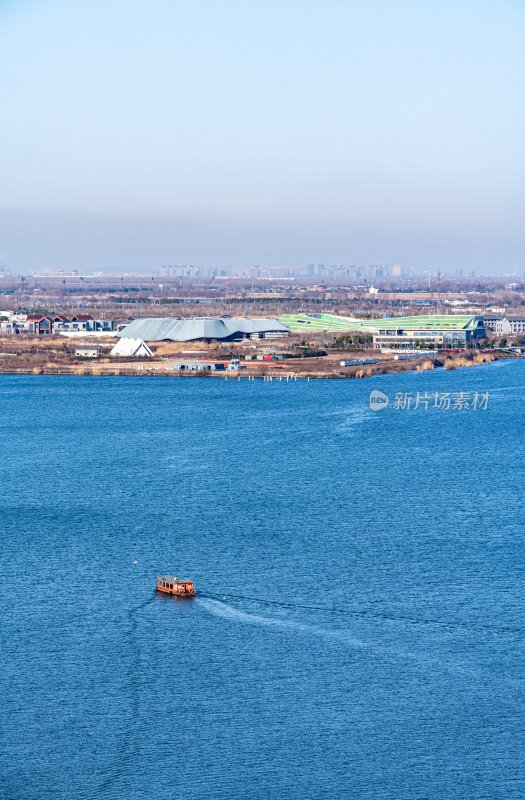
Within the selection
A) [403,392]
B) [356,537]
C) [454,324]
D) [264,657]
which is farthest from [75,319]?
[264,657]

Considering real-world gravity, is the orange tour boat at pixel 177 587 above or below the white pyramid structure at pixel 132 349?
below

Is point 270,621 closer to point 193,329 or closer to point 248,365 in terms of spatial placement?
point 248,365

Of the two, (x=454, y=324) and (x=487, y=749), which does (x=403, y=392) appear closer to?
(x=454, y=324)

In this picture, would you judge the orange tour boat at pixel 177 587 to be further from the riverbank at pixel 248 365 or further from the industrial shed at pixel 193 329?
the industrial shed at pixel 193 329

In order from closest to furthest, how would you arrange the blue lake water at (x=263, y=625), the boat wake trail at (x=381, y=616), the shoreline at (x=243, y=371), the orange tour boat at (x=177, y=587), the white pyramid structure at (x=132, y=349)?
1. the blue lake water at (x=263, y=625)
2. the boat wake trail at (x=381, y=616)
3. the orange tour boat at (x=177, y=587)
4. the shoreline at (x=243, y=371)
5. the white pyramid structure at (x=132, y=349)

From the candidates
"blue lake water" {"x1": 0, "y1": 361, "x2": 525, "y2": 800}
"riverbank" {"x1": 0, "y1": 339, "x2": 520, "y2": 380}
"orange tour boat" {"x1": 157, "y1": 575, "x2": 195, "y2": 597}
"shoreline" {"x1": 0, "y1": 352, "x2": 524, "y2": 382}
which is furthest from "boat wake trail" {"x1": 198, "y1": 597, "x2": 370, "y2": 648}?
"riverbank" {"x1": 0, "y1": 339, "x2": 520, "y2": 380}

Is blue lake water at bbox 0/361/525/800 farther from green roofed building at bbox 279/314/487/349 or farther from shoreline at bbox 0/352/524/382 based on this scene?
green roofed building at bbox 279/314/487/349

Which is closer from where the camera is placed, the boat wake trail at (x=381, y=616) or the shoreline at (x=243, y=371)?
the boat wake trail at (x=381, y=616)

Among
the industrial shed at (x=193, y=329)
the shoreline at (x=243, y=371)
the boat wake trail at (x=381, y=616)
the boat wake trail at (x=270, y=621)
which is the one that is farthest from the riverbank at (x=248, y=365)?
the boat wake trail at (x=270, y=621)
